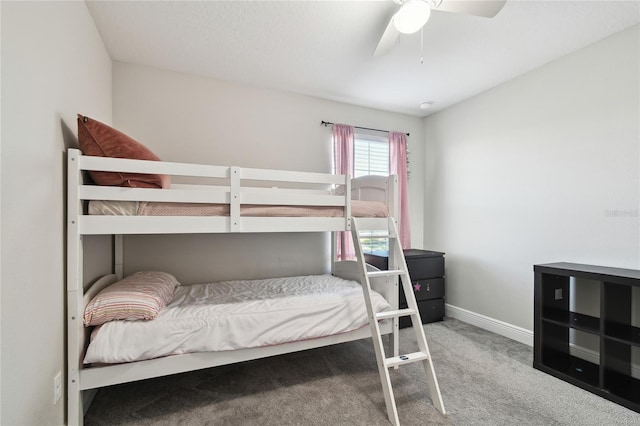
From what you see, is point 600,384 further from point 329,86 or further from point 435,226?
point 329,86

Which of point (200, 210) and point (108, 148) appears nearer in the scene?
point (108, 148)

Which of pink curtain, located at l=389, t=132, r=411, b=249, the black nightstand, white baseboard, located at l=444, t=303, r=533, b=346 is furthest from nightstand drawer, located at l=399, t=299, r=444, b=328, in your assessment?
pink curtain, located at l=389, t=132, r=411, b=249

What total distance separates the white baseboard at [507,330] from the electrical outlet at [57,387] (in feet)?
11.6

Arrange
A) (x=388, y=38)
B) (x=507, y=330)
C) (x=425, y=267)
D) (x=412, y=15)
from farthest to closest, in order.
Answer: (x=425, y=267) < (x=507, y=330) < (x=388, y=38) < (x=412, y=15)

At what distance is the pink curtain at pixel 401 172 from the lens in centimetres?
378

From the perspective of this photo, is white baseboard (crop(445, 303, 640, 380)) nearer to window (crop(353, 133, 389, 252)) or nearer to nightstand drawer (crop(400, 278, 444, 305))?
nightstand drawer (crop(400, 278, 444, 305))

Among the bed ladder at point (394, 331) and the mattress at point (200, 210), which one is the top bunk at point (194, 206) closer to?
the mattress at point (200, 210)

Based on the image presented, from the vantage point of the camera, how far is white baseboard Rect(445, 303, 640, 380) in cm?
239

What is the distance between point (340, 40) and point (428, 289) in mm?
2699

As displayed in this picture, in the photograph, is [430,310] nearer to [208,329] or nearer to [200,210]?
[208,329]

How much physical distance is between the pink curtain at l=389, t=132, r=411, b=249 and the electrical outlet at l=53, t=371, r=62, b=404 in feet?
10.9

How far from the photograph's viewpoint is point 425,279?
3365mm

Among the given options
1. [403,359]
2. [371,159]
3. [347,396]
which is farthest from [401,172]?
[347,396]

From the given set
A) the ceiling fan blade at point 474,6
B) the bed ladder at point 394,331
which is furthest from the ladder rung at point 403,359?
the ceiling fan blade at point 474,6
